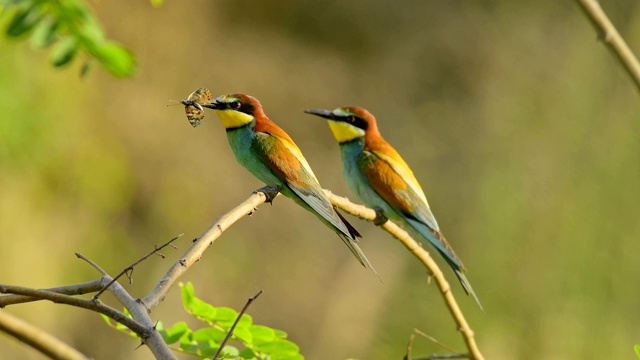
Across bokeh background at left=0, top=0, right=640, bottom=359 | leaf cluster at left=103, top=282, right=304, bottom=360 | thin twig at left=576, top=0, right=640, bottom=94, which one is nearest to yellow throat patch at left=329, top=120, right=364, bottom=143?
leaf cluster at left=103, top=282, right=304, bottom=360

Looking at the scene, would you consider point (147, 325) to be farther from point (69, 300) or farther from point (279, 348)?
point (279, 348)

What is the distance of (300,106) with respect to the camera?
5473 mm

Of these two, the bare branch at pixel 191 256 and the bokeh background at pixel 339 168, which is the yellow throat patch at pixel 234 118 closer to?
the bare branch at pixel 191 256

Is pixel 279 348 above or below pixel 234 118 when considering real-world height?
below

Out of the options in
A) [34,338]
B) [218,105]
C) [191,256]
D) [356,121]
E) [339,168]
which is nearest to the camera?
[34,338]

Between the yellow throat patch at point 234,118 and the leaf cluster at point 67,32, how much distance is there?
1.35 ft

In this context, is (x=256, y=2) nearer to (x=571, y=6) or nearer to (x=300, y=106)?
(x=300, y=106)

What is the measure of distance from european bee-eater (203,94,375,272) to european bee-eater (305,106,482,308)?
31cm

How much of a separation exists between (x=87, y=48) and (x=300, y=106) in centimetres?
439

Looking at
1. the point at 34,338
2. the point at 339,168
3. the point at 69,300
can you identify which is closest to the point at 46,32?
the point at 69,300

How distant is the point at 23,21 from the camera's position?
1.09 metres

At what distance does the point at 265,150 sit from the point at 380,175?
0.49 meters

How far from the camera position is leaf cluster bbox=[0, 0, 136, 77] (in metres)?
1.07

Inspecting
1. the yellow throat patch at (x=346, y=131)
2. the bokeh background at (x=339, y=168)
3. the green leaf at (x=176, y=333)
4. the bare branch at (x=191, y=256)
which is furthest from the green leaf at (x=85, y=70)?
the bokeh background at (x=339, y=168)
